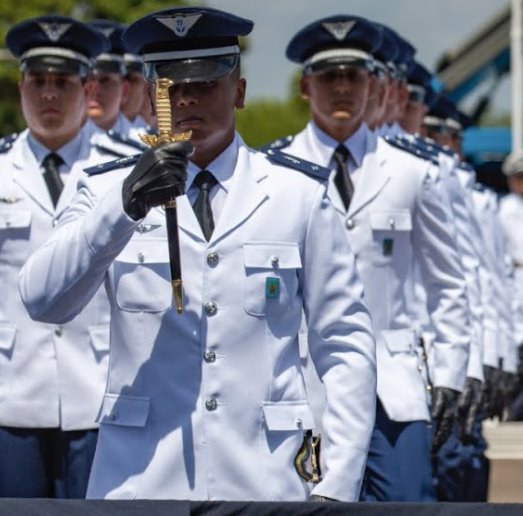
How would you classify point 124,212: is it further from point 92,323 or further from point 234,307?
point 92,323

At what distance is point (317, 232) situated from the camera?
6312 mm

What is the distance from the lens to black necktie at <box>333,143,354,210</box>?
355 inches

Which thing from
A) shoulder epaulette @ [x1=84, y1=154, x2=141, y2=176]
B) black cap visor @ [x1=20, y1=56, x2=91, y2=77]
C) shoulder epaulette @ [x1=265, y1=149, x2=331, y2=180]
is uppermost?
black cap visor @ [x1=20, y1=56, x2=91, y2=77]

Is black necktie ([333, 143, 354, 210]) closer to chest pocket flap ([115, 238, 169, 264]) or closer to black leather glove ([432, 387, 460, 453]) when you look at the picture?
black leather glove ([432, 387, 460, 453])

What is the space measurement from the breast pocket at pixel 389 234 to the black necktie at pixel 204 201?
2613mm

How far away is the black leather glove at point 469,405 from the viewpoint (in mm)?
9703

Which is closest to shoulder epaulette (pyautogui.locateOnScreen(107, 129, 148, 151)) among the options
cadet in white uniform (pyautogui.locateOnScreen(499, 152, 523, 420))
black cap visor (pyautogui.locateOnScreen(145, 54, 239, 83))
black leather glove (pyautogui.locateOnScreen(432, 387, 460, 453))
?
black leather glove (pyautogui.locateOnScreen(432, 387, 460, 453))

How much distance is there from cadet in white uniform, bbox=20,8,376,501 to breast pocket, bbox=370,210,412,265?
8.47 feet

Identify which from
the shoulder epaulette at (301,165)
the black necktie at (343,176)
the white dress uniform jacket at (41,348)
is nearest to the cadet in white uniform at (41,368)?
the white dress uniform jacket at (41,348)

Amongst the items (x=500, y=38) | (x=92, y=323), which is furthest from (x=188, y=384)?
(x=500, y=38)

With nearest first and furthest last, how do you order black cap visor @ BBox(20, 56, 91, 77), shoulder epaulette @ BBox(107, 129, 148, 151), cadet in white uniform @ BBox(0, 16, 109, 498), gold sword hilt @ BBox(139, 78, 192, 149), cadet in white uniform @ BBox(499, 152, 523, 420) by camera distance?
gold sword hilt @ BBox(139, 78, 192, 149)
shoulder epaulette @ BBox(107, 129, 148, 151)
cadet in white uniform @ BBox(0, 16, 109, 498)
black cap visor @ BBox(20, 56, 91, 77)
cadet in white uniform @ BBox(499, 152, 523, 420)

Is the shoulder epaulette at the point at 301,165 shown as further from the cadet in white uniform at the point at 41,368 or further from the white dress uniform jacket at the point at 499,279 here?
the white dress uniform jacket at the point at 499,279

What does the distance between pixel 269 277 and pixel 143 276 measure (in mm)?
358

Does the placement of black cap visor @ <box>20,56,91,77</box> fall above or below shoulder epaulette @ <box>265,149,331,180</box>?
above
